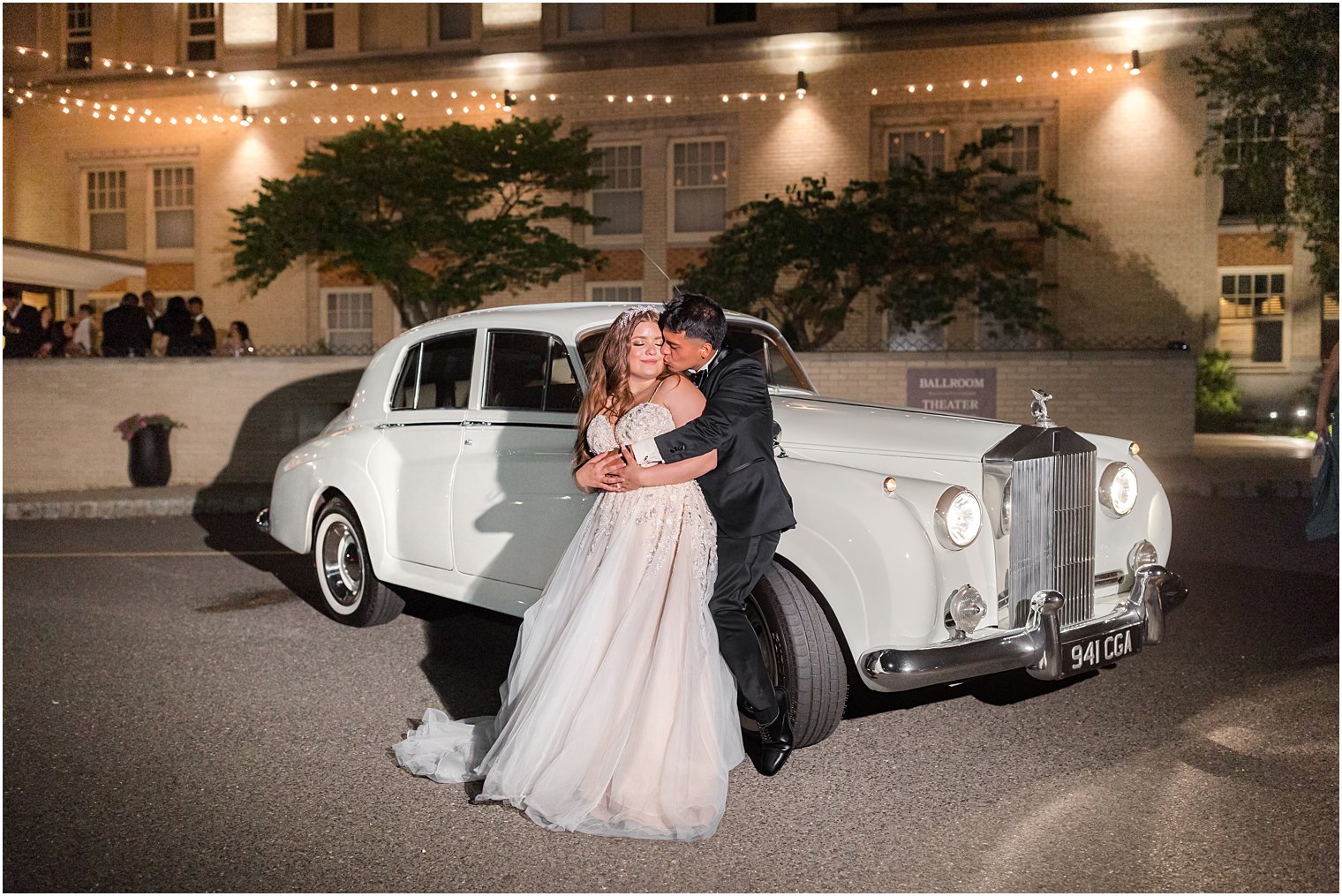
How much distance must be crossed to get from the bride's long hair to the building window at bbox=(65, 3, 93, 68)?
29173 millimetres

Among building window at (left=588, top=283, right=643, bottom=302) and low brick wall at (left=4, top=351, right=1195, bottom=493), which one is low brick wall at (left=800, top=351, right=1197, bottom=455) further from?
building window at (left=588, top=283, right=643, bottom=302)

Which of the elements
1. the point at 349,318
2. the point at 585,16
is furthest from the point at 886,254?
the point at 349,318

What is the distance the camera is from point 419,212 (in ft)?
64.0

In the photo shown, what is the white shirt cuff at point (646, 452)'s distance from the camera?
164 inches

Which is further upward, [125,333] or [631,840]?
[125,333]

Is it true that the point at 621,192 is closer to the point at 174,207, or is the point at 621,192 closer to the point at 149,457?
the point at 174,207

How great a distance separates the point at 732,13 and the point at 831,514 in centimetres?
2283

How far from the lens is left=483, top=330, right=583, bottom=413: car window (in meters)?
5.73

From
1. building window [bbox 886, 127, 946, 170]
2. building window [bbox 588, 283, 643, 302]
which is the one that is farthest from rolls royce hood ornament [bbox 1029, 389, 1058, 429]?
building window [bbox 588, 283, 643, 302]

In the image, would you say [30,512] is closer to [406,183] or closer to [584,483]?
[406,183]

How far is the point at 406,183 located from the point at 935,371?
30.5ft

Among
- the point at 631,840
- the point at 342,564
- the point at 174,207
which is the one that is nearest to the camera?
the point at 631,840

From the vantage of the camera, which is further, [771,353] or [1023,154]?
[1023,154]

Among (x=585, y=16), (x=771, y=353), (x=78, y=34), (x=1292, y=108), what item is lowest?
(x=771, y=353)
